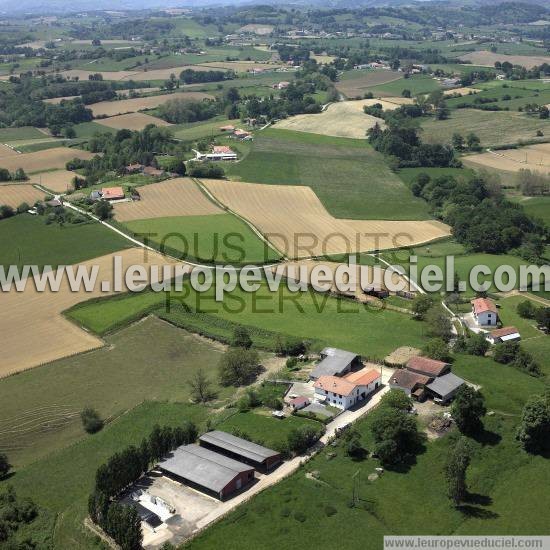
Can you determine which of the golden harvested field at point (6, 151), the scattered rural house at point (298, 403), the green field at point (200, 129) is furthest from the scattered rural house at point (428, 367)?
A: the golden harvested field at point (6, 151)

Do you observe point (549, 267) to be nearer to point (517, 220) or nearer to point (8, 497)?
point (517, 220)

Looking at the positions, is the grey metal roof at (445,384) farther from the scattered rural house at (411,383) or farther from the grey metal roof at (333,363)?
the grey metal roof at (333,363)

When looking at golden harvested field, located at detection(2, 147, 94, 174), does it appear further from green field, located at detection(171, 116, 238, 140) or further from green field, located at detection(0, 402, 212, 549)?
green field, located at detection(0, 402, 212, 549)

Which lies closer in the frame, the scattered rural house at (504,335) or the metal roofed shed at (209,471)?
the metal roofed shed at (209,471)

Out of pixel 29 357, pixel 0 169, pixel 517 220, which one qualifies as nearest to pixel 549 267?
pixel 517 220

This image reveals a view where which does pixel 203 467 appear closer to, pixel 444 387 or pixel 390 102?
pixel 444 387

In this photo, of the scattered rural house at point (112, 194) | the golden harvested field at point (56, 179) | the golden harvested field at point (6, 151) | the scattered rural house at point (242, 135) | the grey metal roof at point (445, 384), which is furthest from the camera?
the scattered rural house at point (242, 135)
